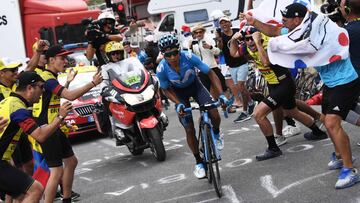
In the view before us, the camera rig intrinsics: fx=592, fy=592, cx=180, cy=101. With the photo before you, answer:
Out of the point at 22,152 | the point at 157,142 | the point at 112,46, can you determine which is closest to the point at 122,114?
the point at 157,142

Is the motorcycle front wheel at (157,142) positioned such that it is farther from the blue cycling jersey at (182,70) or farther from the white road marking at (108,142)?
the white road marking at (108,142)

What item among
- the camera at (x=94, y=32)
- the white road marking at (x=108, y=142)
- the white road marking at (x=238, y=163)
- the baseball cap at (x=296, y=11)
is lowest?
the white road marking at (x=108, y=142)

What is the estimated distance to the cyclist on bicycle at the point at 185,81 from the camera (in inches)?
291

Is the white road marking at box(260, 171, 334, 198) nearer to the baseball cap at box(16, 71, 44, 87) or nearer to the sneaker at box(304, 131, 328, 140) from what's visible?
the sneaker at box(304, 131, 328, 140)

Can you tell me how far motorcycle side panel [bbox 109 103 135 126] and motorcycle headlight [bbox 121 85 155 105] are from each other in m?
0.18

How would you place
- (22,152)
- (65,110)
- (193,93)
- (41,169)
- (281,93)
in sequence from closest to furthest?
(65,110)
(41,169)
(22,152)
(193,93)
(281,93)

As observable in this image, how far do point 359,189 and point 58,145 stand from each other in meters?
3.35

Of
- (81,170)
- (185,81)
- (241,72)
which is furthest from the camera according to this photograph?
(241,72)

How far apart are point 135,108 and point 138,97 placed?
0.18 meters

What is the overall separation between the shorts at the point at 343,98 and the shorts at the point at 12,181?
3168mm

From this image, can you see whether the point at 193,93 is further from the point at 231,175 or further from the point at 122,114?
the point at 122,114

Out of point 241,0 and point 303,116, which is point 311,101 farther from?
point 241,0

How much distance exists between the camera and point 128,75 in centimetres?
944

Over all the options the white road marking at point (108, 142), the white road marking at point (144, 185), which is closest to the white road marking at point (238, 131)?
the white road marking at point (108, 142)
